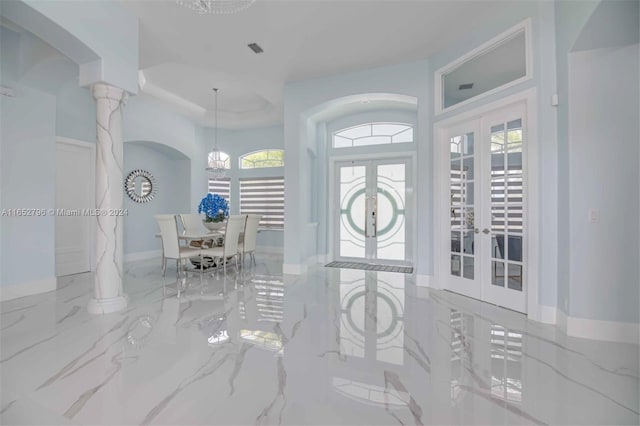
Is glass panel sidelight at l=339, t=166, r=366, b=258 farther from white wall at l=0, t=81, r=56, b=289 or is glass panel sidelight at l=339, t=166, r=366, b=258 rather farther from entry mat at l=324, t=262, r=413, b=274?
white wall at l=0, t=81, r=56, b=289

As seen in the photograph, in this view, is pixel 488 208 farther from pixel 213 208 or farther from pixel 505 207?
pixel 213 208

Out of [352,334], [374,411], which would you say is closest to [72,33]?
[352,334]

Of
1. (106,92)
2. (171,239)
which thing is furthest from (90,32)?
(171,239)

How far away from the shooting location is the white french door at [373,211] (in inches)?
252

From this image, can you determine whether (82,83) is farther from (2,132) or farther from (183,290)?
(183,290)

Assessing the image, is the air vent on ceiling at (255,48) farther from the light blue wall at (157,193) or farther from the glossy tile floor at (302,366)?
the light blue wall at (157,193)

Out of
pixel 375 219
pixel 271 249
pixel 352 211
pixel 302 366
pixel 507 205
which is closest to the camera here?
pixel 302 366

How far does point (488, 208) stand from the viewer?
12.4ft

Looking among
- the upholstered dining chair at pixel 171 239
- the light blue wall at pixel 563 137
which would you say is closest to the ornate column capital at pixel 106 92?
the upholstered dining chair at pixel 171 239

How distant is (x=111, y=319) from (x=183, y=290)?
3.93 feet

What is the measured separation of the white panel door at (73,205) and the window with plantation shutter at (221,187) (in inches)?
122

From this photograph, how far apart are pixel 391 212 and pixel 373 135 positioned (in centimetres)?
160

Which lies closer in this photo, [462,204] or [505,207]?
[505,207]

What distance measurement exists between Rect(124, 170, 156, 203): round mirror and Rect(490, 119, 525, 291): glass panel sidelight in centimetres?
681
